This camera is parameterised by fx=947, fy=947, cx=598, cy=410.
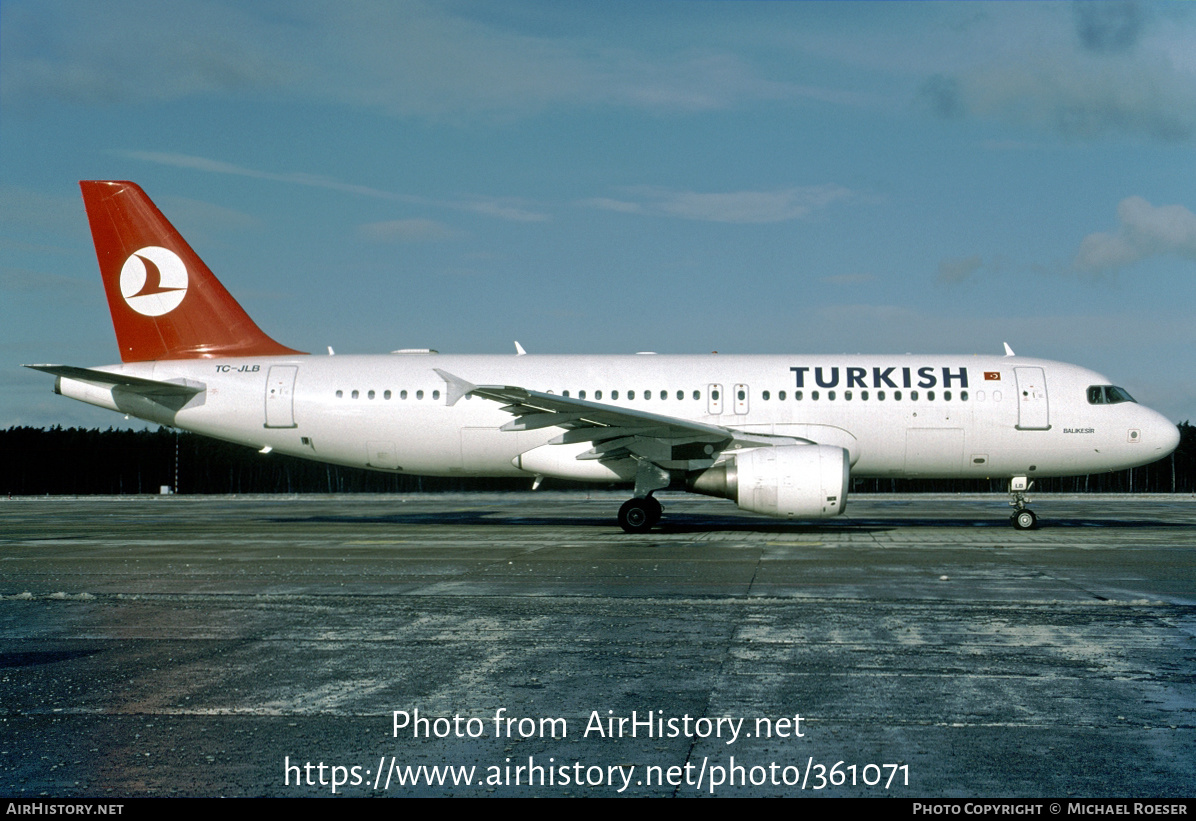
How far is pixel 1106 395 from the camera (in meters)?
18.2

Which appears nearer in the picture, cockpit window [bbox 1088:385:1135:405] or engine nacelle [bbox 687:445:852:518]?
engine nacelle [bbox 687:445:852:518]

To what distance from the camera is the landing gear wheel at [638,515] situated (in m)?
17.4

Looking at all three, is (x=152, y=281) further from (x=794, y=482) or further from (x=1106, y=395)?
(x=1106, y=395)

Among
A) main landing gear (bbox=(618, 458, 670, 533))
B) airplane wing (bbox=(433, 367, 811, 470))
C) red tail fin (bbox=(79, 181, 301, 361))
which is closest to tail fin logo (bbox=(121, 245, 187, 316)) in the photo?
red tail fin (bbox=(79, 181, 301, 361))

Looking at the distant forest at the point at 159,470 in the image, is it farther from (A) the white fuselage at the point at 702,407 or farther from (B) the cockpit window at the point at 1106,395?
(B) the cockpit window at the point at 1106,395

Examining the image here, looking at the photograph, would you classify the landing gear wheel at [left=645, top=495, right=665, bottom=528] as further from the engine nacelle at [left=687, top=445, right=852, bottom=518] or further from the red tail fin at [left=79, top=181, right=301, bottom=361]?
the red tail fin at [left=79, top=181, right=301, bottom=361]

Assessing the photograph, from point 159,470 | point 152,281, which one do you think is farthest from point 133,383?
point 159,470

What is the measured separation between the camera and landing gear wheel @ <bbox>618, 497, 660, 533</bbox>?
1739cm

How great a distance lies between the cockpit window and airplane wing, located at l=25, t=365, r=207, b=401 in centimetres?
1736

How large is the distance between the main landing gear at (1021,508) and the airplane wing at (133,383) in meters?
16.1

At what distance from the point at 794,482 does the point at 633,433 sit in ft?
10.00

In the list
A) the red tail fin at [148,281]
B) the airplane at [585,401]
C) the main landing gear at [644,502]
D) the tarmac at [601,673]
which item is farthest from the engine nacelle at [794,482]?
the red tail fin at [148,281]

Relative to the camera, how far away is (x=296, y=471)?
4634cm
